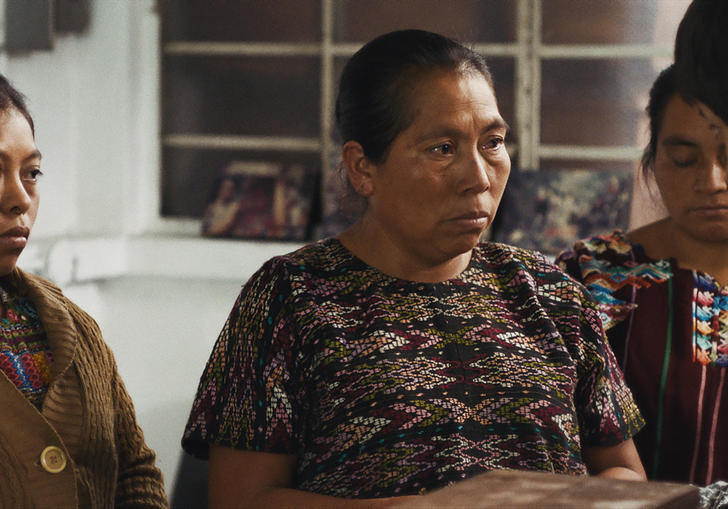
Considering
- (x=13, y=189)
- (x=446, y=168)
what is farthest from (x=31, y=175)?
(x=446, y=168)

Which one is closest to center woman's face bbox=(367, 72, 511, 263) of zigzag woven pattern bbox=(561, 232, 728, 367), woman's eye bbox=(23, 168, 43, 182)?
zigzag woven pattern bbox=(561, 232, 728, 367)

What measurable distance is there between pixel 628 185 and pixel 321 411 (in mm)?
2179

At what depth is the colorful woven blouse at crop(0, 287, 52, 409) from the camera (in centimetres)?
131

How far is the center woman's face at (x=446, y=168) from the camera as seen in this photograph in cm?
155

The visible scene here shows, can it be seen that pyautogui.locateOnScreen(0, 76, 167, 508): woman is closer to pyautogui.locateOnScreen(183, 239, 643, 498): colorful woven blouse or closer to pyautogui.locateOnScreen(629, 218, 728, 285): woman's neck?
pyautogui.locateOnScreen(183, 239, 643, 498): colorful woven blouse

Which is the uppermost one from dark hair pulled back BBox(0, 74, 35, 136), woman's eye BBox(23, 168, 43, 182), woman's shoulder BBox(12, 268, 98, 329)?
dark hair pulled back BBox(0, 74, 35, 136)

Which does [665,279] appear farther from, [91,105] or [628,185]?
[91,105]

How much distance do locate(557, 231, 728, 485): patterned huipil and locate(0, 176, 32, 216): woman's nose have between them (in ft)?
3.69

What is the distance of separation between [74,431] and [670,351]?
45.2 inches

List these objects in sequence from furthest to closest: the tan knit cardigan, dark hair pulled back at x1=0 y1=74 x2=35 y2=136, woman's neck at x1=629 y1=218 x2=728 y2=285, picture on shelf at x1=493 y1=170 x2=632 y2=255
→ 1. picture on shelf at x1=493 y1=170 x2=632 y2=255
2. woman's neck at x1=629 y1=218 x2=728 y2=285
3. dark hair pulled back at x1=0 y1=74 x2=35 y2=136
4. the tan knit cardigan

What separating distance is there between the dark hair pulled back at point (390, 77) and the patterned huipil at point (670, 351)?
56 cm

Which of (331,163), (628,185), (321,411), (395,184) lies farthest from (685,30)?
(331,163)

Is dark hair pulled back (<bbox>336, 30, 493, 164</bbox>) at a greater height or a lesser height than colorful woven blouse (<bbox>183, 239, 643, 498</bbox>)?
greater

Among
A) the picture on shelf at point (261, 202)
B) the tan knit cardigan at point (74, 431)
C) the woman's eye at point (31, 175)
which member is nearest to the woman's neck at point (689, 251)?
the tan knit cardigan at point (74, 431)
